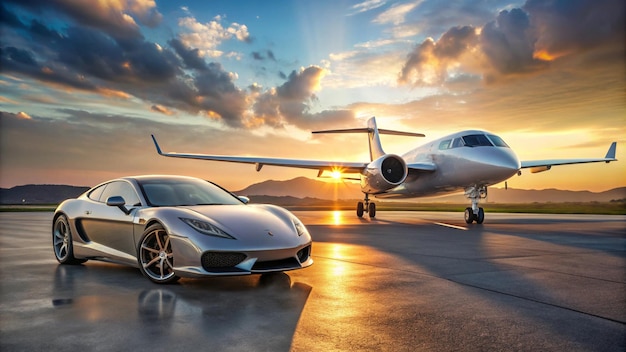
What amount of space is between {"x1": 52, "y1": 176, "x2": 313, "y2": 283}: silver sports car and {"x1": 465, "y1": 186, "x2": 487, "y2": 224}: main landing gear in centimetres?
1212

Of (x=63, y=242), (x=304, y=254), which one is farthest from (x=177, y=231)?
(x=63, y=242)

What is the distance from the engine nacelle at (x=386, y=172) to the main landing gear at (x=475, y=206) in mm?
2493

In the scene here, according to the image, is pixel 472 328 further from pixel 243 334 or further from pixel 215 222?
pixel 215 222

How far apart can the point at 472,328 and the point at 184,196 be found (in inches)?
163

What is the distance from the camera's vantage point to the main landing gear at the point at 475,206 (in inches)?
654

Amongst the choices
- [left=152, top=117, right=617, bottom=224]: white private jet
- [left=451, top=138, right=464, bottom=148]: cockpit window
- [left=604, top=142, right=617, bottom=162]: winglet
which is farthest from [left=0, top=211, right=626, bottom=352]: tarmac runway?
[left=604, top=142, right=617, bottom=162]: winglet

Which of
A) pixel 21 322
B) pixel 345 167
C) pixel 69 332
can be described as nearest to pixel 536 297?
pixel 69 332

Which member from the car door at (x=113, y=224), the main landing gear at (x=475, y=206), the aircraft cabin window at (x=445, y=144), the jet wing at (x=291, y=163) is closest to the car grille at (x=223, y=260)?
the car door at (x=113, y=224)

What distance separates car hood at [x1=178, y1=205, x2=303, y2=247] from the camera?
5074mm

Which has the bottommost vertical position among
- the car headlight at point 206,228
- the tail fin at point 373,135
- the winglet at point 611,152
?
the car headlight at point 206,228

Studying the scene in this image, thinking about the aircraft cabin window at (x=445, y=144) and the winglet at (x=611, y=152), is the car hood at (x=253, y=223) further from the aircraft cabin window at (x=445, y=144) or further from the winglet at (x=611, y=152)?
the winglet at (x=611, y=152)

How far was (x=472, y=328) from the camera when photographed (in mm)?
3420

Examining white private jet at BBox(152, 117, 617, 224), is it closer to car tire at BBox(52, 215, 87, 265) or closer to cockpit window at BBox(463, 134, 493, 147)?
cockpit window at BBox(463, 134, 493, 147)

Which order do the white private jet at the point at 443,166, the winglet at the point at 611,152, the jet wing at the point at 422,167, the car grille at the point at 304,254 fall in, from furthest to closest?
the winglet at the point at 611,152
the jet wing at the point at 422,167
the white private jet at the point at 443,166
the car grille at the point at 304,254
